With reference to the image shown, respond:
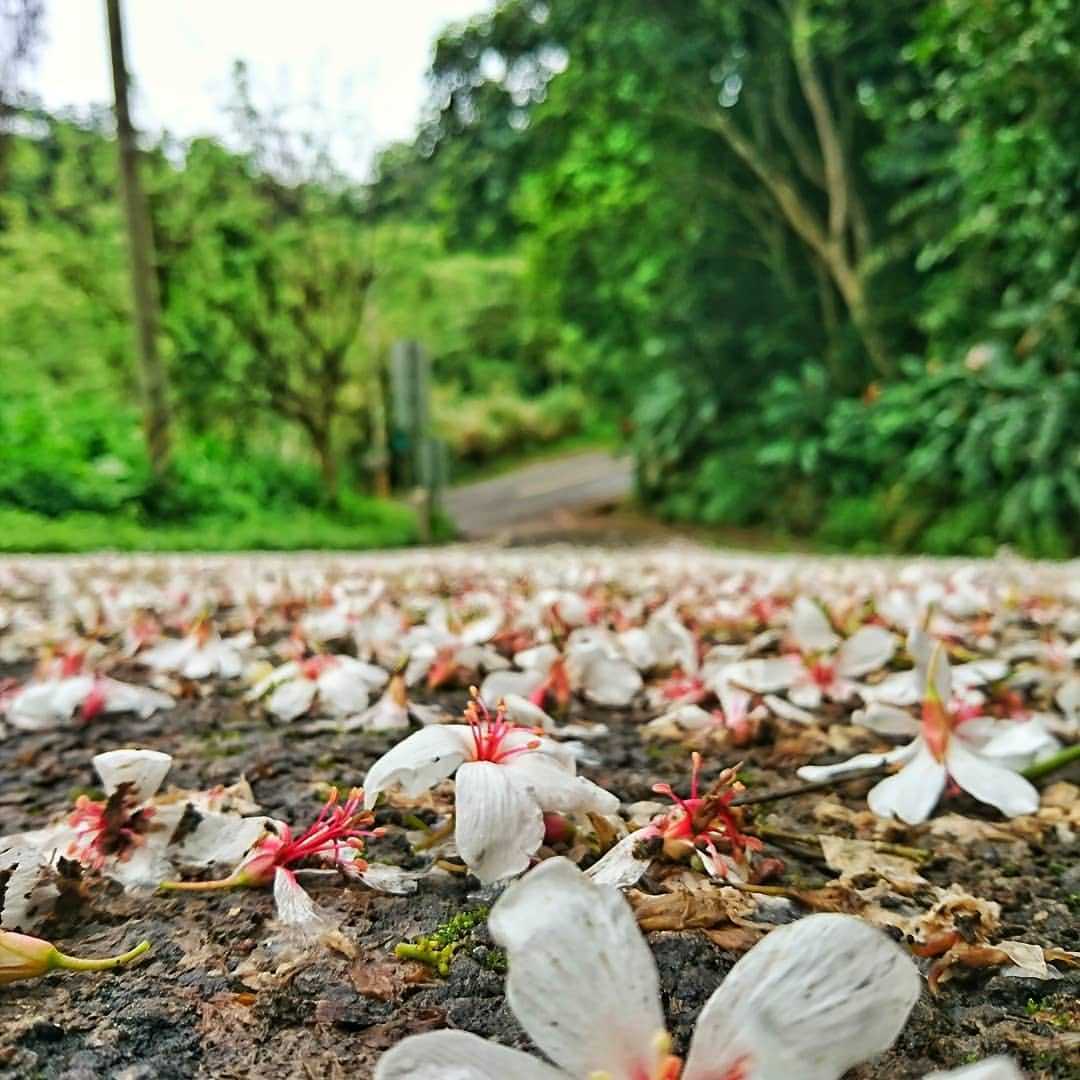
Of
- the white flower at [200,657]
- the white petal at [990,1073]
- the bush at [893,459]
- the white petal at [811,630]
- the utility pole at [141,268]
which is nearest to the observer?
the white petal at [990,1073]

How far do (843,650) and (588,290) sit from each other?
486 inches

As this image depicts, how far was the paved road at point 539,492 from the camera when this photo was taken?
1544 cm

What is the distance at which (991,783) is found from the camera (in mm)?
865

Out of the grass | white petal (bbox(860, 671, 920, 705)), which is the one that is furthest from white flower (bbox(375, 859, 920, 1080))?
the grass

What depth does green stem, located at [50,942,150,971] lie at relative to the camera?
1.90 ft

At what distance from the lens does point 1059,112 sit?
7.69 m

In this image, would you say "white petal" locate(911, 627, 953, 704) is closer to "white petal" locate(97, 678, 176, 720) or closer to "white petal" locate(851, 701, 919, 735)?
"white petal" locate(851, 701, 919, 735)

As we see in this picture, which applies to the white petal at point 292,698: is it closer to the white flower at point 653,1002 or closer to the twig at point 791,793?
the twig at point 791,793

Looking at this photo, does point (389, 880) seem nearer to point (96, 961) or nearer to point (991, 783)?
point (96, 961)

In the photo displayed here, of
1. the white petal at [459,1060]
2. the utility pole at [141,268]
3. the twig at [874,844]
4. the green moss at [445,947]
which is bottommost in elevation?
the twig at [874,844]

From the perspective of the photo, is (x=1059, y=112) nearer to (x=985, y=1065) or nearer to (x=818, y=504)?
(x=818, y=504)

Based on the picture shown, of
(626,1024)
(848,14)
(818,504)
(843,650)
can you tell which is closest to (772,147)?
(848,14)

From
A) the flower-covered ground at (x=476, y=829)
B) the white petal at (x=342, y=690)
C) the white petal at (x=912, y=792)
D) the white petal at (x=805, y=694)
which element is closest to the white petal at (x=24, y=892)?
the flower-covered ground at (x=476, y=829)

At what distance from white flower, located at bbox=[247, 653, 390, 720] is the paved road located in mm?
11927
